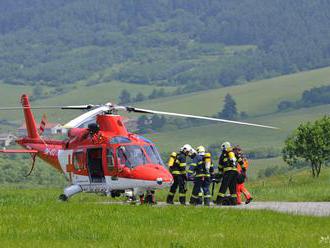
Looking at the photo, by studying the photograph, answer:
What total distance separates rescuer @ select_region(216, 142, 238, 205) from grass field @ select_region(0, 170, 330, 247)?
6367mm

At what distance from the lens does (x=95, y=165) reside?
96.3 ft

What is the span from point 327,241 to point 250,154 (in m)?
167

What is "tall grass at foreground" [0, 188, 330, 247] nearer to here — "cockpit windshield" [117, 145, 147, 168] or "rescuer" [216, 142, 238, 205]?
"cockpit windshield" [117, 145, 147, 168]

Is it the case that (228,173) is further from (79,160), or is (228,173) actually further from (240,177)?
(79,160)

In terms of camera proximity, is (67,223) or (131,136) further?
(131,136)

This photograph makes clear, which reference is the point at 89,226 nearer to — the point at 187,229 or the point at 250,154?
the point at 187,229

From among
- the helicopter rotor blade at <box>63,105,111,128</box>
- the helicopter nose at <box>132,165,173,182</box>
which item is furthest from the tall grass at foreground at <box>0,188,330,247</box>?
the helicopter nose at <box>132,165,173,182</box>

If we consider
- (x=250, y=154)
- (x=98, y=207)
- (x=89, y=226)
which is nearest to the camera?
(x=89, y=226)

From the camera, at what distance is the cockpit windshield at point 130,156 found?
93.0 ft

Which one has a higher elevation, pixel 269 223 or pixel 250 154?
pixel 269 223

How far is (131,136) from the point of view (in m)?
29.0

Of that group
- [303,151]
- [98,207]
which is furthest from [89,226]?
[303,151]

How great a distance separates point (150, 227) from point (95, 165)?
10350 mm

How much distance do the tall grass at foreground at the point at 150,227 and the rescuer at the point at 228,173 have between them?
641 cm
